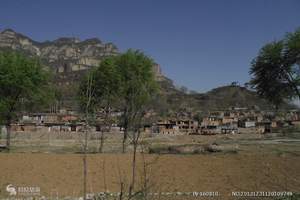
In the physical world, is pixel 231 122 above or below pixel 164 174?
above

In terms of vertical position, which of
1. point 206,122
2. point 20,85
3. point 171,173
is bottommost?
point 171,173

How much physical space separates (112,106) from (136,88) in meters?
16.9

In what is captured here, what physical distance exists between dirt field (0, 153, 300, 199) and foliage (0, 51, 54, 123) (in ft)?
33.1

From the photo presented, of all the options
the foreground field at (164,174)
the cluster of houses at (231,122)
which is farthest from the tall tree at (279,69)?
the cluster of houses at (231,122)

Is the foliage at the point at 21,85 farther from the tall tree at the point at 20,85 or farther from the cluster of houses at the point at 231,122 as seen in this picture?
the cluster of houses at the point at 231,122

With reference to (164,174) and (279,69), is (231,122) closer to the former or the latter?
(279,69)

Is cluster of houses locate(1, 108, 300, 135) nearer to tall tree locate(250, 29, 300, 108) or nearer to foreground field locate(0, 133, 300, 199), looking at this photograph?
tall tree locate(250, 29, 300, 108)

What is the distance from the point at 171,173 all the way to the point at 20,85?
1735cm

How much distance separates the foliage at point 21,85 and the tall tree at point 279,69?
17.7 meters

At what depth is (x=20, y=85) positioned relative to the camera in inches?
1170

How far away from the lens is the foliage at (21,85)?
29.5 metres

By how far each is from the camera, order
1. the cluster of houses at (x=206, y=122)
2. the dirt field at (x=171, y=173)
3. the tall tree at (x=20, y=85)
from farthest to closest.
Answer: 1. the cluster of houses at (x=206, y=122)
2. the tall tree at (x=20, y=85)
3. the dirt field at (x=171, y=173)

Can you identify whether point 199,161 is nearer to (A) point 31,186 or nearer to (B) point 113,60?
(A) point 31,186

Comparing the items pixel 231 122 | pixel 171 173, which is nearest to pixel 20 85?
pixel 171 173
